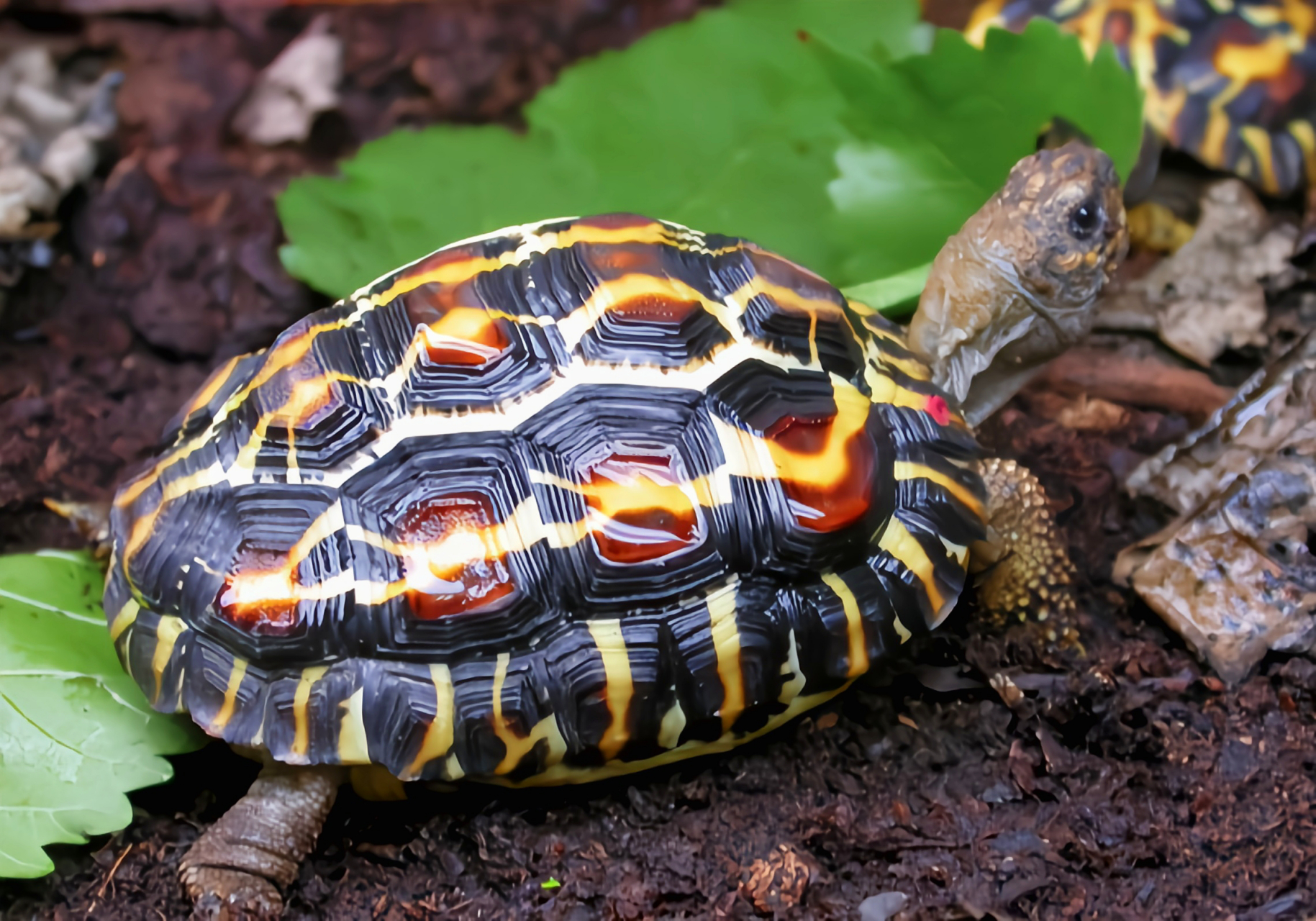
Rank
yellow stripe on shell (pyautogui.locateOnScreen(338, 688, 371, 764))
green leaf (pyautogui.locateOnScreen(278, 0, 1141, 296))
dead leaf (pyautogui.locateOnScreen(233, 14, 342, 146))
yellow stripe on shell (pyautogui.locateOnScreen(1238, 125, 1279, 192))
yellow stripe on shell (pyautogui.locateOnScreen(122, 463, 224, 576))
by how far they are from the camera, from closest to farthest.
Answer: yellow stripe on shell (pyautogui.locateOnScreen(338, 688, 371, 764))
yellow stripe on shell (pyautogui.locateOnScreen(122, 463, 224, 576))
green leaf (pyautogui.locateOnScreen(278, 0, 1141, 296))
yellow stripe on shell (pyautogui.locateOnScreen(1238, 125, 1279, 192))
dead leaf (pyautogui.locateOnScreen(233, 14, 342, 146))

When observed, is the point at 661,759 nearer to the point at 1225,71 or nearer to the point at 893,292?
the point at 893,292

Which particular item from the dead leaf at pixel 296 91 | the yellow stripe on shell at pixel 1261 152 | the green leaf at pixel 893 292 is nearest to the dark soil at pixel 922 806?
the green leaf at pixel 893 292

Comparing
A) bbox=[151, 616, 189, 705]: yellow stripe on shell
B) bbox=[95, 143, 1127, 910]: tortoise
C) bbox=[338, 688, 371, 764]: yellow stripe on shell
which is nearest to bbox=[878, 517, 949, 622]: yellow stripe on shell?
bbox=[95, 143, 1127, 910]: tortoise

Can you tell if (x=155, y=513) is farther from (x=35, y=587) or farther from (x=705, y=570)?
(x=705, y=570)

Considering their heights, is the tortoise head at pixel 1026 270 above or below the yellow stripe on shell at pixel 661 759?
above

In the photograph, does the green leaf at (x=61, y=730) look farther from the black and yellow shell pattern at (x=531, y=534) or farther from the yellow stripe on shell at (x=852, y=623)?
the yellow stripe on shell at (x=852, y=623)

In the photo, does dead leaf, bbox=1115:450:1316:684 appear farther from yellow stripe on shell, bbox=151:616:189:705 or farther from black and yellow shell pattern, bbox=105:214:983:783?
yellow stripe on shell, bbox=151:616:189:705
